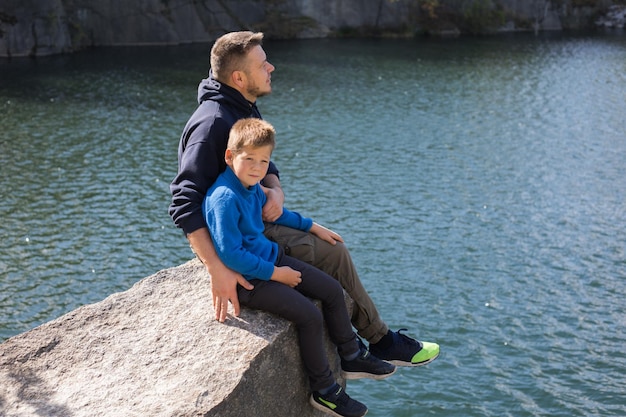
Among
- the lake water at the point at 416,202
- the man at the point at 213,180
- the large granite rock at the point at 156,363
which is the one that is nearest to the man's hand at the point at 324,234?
the man at the point at 213,180

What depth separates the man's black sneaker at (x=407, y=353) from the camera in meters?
5.01

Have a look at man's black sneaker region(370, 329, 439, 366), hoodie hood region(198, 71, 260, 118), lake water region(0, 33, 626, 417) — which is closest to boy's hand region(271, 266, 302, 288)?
man's black sneaker region(370, 329, 439, 366)

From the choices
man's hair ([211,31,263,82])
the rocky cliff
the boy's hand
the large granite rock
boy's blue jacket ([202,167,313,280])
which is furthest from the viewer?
the rocky cliff

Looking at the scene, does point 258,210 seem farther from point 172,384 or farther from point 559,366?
point 559,366

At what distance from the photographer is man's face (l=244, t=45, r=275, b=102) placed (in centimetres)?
473

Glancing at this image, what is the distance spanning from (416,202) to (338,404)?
31.6 feet

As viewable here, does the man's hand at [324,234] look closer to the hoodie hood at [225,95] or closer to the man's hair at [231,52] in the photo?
the hoodie hood at [225,95]

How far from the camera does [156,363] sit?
4129mm

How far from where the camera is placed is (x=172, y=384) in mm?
3990

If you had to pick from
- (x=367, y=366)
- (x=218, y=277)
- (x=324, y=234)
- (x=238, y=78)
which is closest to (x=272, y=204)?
(x=324, y=234)

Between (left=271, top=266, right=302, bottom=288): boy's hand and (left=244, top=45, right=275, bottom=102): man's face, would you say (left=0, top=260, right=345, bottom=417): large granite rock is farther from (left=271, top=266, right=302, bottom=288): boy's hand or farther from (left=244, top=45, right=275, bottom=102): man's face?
(left=244, top=45, right=275, bottom=102): man's face

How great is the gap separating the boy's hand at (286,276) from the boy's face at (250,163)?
51 centimetres

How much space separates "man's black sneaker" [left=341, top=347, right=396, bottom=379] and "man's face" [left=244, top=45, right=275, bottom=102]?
1.71 m

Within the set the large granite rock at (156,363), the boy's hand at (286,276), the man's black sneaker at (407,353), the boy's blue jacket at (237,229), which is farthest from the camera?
the man's black sneaker at (407,353)
